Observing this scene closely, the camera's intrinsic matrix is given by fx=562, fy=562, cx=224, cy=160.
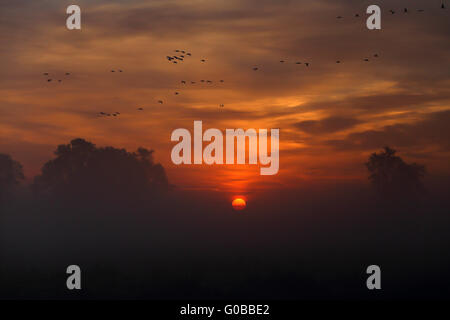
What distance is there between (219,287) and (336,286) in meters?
23.8

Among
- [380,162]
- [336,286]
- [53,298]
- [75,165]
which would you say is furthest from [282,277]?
[75,165]

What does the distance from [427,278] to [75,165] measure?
12621 centimetres

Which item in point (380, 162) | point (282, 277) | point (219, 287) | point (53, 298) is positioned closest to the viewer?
point (53, 298)

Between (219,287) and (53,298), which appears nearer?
(53,298)

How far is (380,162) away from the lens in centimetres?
19650

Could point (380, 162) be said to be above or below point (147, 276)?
above
